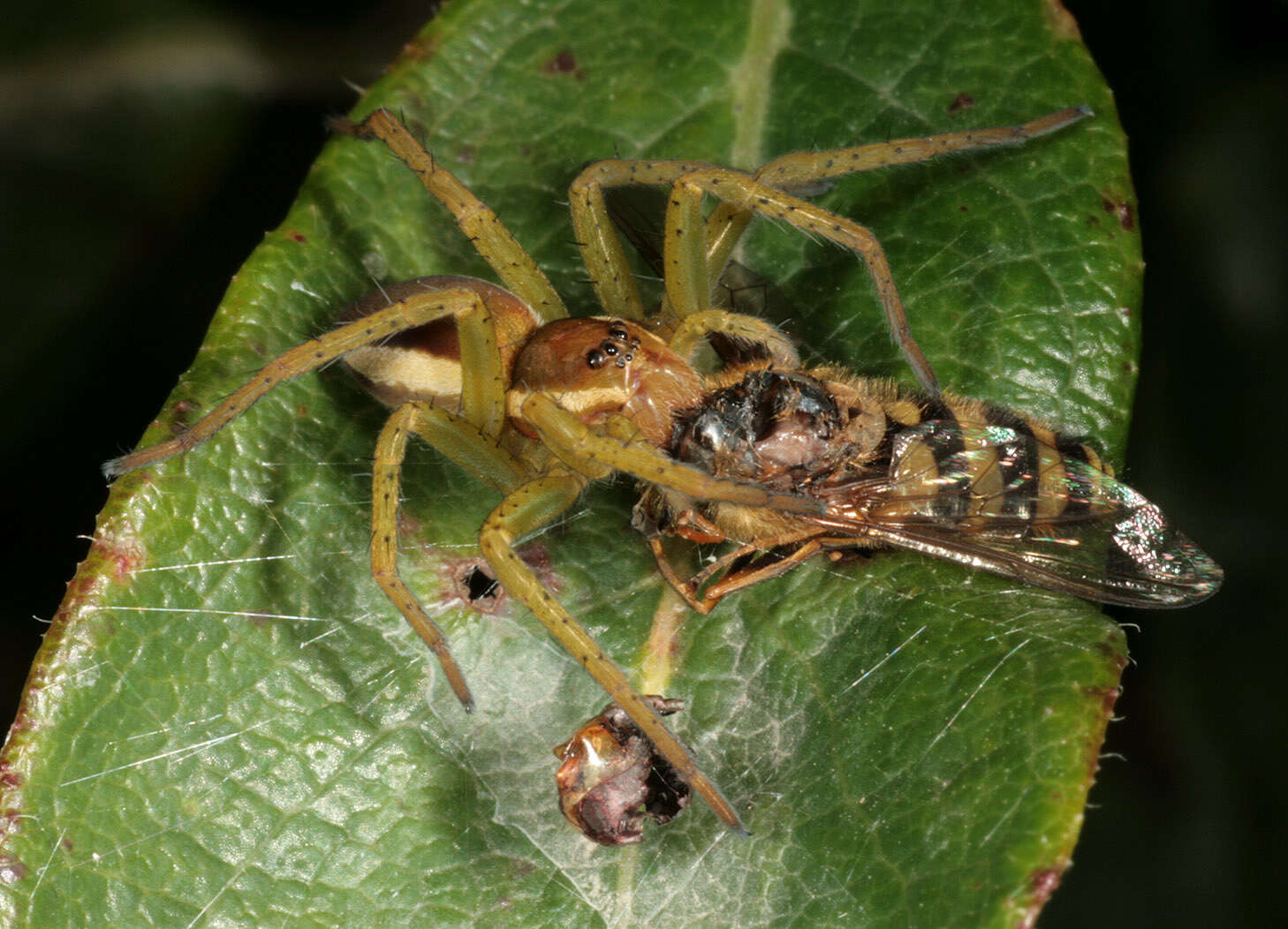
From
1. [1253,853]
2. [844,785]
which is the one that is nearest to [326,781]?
[844,785]

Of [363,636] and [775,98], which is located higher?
[775,98]

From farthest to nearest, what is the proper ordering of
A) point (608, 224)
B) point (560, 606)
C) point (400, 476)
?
1. point (608, 224)
2. point (400, 476)
3. point (560, 606)

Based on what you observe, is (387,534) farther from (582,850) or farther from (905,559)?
(905,559)

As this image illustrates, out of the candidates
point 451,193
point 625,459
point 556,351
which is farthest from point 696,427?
point 451,193

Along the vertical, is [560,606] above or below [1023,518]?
above

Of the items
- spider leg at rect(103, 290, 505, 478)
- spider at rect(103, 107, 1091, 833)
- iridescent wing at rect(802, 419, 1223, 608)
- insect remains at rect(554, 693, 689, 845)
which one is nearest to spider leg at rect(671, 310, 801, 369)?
spider at rect(103, 107, 1091, 833)

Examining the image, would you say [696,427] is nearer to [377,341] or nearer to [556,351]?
[556,351]

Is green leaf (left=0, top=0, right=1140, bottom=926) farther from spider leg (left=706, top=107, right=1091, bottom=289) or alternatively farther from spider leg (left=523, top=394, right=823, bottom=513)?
spider leg (left=523, top=394, right=823, bottom=513)
